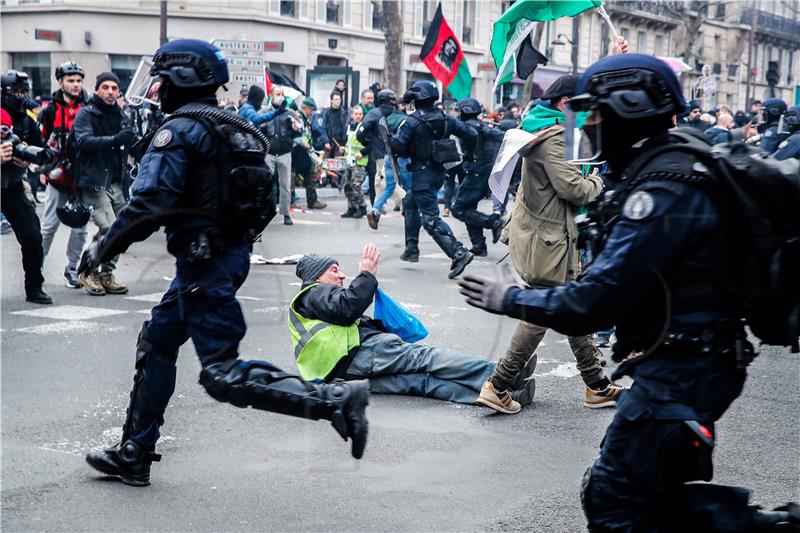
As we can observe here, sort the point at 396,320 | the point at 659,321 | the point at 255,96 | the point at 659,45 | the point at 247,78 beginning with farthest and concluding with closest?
the point at 659,45 < the point at 247,78 < the point at 255,96 < the point at 396,320 < the point at 659,321

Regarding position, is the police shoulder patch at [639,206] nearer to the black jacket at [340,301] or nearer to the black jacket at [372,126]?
the black jacket at [340,301]

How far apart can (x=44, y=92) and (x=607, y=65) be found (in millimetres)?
31441

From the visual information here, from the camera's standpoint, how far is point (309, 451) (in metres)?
5.30

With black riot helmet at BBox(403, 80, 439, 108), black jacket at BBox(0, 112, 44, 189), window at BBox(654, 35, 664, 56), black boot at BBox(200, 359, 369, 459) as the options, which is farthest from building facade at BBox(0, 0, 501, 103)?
black boot at BBox(200, 359, 369, 459)

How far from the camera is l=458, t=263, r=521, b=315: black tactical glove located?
3178 mm

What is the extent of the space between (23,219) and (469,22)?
110ft

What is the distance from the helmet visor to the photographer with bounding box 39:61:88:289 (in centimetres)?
701

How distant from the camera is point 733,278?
9.89 feet

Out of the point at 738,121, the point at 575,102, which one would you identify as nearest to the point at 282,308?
the point at 575,102

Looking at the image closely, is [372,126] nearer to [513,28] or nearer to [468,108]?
[468,108]

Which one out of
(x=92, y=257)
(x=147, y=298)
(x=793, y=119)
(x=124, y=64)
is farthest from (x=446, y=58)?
(x=124, y=64)

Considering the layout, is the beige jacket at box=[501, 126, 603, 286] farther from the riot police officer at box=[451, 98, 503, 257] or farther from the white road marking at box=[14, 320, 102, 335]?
the riot police officer at box=[451, 98, 503, 257]

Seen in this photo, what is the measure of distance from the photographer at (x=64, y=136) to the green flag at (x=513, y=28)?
3785 mm

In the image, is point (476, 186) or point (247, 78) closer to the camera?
point (476, 186)
